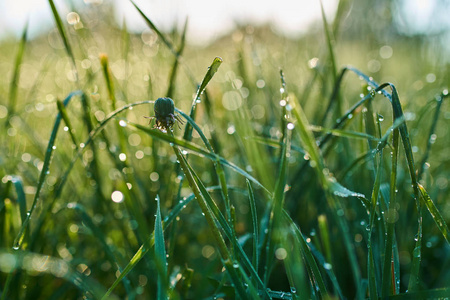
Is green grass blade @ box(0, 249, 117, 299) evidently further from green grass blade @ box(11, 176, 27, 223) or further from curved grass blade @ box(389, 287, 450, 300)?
curved grass blade @ box(389, 287, 450, 300)

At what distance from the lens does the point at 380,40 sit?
5.77ft

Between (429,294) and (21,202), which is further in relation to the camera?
(21,202)

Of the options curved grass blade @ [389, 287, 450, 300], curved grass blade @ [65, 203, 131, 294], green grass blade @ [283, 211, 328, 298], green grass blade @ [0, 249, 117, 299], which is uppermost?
curved grass blade @ [65, 203, 131, 294]

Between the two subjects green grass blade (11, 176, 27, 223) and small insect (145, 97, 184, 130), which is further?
green grass blade (11, 176, 27, 223)

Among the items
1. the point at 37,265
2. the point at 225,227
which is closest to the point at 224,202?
the point at 225,227

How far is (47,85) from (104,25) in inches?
43.1

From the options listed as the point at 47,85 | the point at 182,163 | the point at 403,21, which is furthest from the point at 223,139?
the point at 47,85

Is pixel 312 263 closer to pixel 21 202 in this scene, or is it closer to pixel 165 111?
pixel 165 111

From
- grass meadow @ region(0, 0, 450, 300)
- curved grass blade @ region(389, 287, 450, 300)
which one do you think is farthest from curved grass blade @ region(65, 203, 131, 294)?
curved grass blade @ region(389, 287, 450, 300)

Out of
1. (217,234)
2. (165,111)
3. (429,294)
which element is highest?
(165,111)

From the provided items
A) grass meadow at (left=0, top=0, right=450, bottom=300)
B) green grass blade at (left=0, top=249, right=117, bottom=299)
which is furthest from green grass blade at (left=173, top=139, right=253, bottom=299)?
green grass blade at (left=0, top=249, right=117, bottom=299)

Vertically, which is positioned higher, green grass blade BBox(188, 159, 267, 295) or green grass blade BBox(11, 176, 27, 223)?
green grass blade BBox(11, 176, 27, 223)

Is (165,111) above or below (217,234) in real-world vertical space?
above

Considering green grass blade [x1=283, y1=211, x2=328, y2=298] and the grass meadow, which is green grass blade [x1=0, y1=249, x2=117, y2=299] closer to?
the grass meadow
